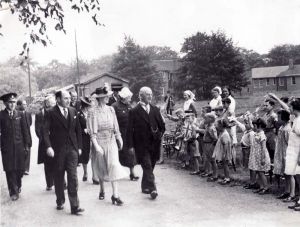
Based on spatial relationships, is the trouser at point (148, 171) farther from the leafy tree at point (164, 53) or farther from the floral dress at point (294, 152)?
the leafy tree at point (164, 53)

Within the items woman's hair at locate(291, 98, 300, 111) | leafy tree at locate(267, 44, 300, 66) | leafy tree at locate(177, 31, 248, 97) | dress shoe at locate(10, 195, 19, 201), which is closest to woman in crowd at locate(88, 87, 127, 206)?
dress shoe at locate(10, 195, 19, 201)

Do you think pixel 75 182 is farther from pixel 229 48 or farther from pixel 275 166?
pixel 229 48

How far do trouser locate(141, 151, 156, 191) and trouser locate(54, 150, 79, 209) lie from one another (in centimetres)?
137

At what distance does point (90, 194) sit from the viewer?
8.07m

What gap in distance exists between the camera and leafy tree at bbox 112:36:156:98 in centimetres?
4725

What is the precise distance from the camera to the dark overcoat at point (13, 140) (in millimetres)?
8062

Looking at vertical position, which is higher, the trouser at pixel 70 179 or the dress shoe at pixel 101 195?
the trouser at pixel 70 179

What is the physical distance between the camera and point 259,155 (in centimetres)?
766

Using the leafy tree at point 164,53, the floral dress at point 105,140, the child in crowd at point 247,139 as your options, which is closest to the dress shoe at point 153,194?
the floral dress at point 105,140

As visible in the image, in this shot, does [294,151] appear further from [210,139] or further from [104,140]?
[104,140]

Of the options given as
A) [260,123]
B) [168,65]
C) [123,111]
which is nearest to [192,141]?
[123,111]

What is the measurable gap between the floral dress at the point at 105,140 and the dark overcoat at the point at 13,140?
1674 millimetres

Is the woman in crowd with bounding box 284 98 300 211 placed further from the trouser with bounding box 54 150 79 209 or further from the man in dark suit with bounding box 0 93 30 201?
the man in dark suit with bounding box 0 93 30 201

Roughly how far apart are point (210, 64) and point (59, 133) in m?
38.7
